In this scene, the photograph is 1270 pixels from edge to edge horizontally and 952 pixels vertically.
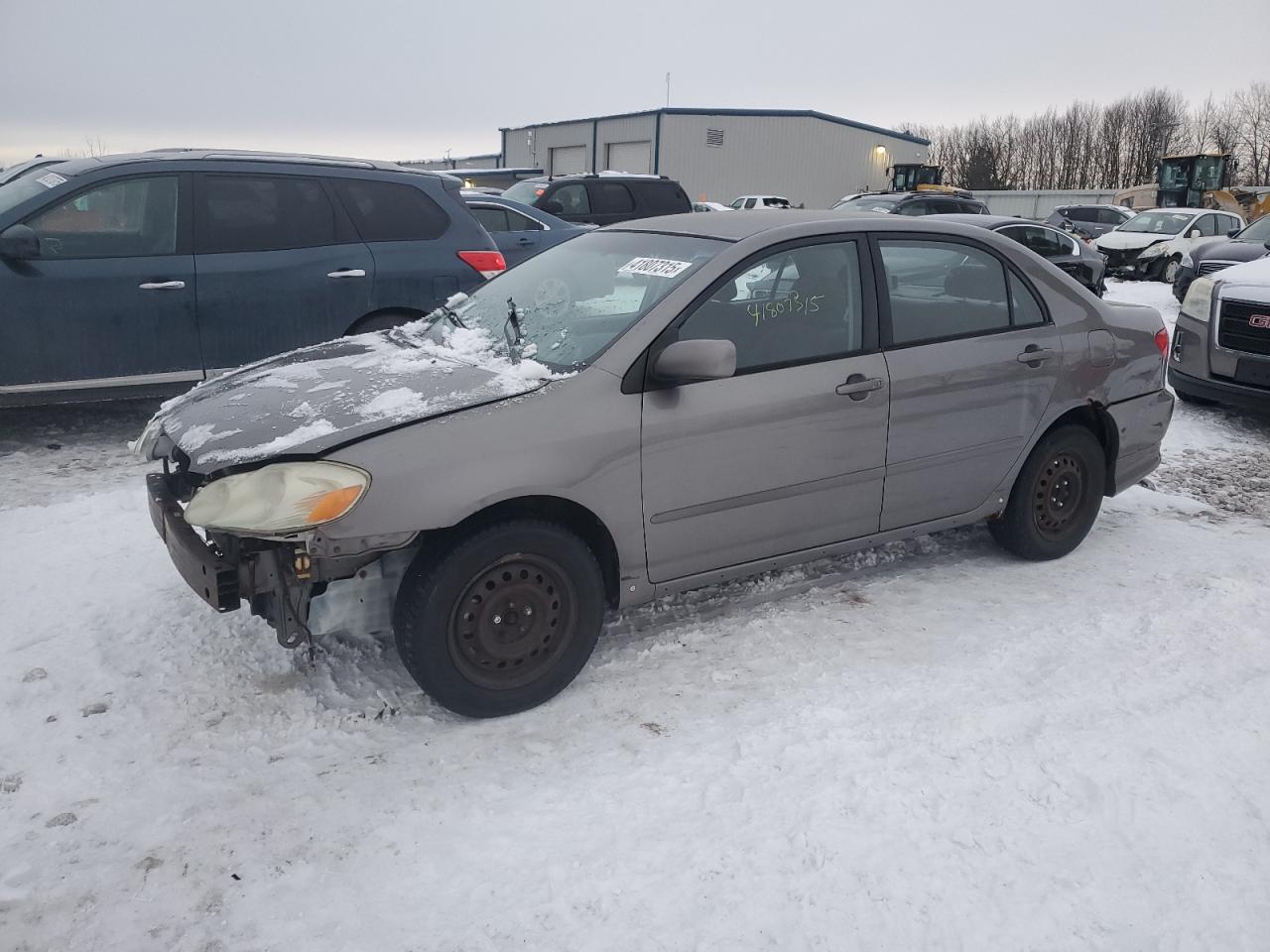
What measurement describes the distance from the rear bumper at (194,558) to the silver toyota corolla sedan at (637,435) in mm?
13

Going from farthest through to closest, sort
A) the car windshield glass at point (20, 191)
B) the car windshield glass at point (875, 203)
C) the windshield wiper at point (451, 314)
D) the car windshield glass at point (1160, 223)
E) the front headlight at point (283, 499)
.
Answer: the car windshield glass at point (1160, 223) < the car windshield glass at point (875, 203) < the car windshield glass at point (20, 191) < the windshield wiper at point (451, 314) < the front headlight at point (283, 499)

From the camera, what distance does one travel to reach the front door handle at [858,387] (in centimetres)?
375

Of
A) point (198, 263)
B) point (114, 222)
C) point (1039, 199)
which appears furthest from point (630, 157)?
point (114, 222)

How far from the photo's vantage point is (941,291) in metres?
4.20

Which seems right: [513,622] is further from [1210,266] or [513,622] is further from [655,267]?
[1210,266]

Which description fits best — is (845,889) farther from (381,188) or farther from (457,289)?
(381,188)

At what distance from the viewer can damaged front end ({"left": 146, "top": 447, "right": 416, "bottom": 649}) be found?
283 centimetres

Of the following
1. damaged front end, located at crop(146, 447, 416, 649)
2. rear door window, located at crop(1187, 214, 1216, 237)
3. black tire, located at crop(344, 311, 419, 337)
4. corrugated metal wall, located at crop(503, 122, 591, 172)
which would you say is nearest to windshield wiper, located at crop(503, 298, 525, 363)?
damaged front end, located at crop(146, 447, 416, 649)

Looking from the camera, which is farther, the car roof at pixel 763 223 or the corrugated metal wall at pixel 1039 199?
the corrugated metal wall at pixel 1039 199

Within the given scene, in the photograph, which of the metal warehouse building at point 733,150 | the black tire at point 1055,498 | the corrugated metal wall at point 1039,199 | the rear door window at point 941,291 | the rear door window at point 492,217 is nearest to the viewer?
the rear door window at point 941,291

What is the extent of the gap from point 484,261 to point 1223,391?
18.8 feet

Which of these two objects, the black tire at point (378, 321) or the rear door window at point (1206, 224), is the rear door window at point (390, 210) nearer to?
the black tire at point (378, 321)

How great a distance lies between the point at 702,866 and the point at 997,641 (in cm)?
183

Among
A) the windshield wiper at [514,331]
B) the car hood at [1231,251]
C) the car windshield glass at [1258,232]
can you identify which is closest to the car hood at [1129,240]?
the car windshield glass at [1258,232]
